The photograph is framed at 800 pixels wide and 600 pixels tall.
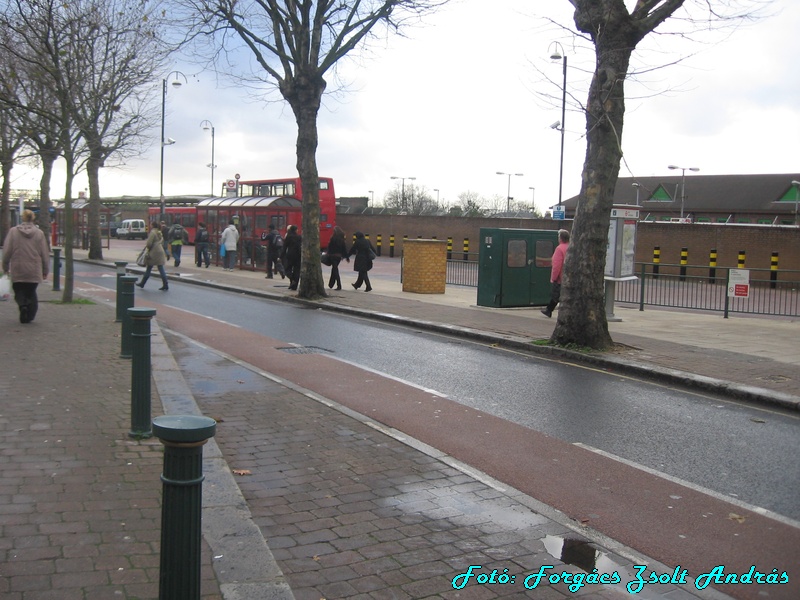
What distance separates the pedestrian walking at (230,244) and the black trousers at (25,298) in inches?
678

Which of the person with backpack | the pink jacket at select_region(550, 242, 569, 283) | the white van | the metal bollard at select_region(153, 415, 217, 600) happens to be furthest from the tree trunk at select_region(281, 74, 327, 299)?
the white van

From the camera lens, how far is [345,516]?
491cm

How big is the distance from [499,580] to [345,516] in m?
1.16

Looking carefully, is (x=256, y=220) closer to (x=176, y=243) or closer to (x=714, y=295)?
(x=176, y=243)

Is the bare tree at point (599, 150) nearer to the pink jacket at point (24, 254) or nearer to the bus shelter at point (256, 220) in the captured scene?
the pink jacket at point (24, 254)

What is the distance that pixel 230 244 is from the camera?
29844 mm

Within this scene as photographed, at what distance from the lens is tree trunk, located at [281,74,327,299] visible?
1994 centimetres

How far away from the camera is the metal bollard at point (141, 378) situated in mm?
Answer: 6258

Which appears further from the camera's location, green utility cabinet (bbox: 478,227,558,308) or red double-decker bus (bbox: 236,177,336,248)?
red double-decker bus (bbox: 236,177,336,248)

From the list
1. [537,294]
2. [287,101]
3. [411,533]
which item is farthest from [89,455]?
[287,101]

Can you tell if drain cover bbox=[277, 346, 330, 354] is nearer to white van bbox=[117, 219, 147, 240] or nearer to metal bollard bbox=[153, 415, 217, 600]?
metal bollard bbox=[153, 415, 217, 600]

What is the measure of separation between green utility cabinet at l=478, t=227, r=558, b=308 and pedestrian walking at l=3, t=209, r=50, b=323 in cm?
931

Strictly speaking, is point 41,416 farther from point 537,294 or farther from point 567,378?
point 537,294

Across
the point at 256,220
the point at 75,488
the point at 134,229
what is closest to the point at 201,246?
the point at 256,220
